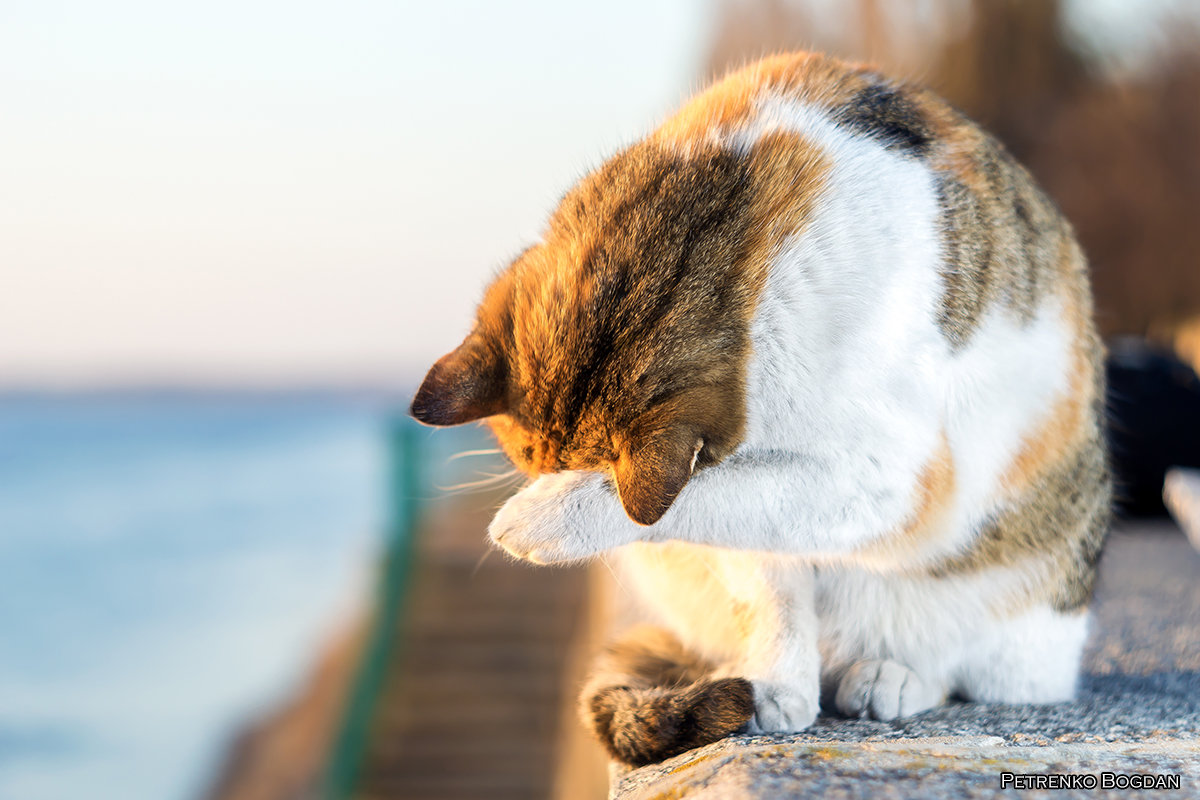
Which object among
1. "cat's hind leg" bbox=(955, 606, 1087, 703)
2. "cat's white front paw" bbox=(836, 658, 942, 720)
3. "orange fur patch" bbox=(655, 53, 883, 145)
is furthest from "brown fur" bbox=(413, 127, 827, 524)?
"cat's hind leg" bbox=(955, 606, 1087, 703)

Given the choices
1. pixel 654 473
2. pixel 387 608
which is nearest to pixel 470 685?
pixel 387 608

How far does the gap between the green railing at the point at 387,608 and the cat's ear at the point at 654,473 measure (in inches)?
216

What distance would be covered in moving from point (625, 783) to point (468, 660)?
22.0ft

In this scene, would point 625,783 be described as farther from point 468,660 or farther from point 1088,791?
point 468,660

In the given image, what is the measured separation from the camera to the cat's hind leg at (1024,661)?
2.12 meters

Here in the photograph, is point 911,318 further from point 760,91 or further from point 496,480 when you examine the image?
point 496,480

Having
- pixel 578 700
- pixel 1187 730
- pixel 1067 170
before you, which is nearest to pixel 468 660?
pixel 578 700

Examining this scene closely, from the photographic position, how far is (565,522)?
1659mm

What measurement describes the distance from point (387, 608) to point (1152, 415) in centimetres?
610

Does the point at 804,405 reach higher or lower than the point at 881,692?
higher

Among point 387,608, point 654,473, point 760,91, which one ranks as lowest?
point 387,608

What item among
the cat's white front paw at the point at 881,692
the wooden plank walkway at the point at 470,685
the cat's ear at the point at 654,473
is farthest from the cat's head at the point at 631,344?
the wooden plank walkway at the point at 470,685

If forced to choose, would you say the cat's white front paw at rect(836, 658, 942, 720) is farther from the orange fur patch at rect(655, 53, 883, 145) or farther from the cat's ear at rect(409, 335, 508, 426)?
the orange fur patch at rect(655, 53, 883, 145)

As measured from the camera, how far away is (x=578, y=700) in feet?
6.85
